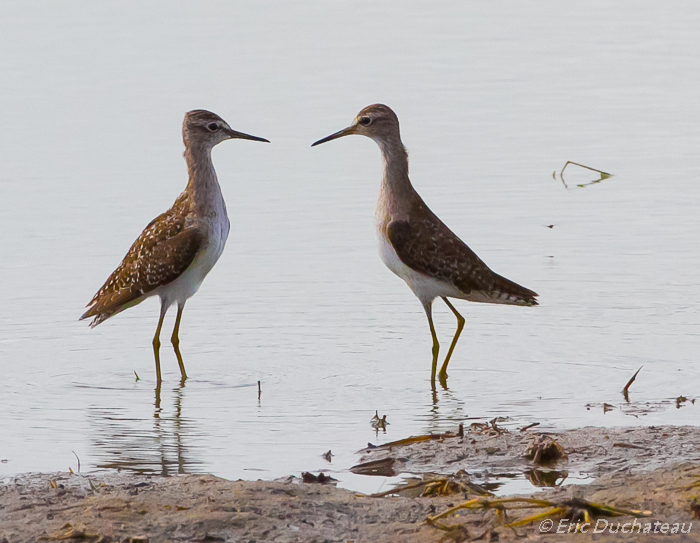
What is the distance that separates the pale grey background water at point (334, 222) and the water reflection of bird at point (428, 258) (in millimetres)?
431

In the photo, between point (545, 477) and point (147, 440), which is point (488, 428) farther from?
point (147, 440)

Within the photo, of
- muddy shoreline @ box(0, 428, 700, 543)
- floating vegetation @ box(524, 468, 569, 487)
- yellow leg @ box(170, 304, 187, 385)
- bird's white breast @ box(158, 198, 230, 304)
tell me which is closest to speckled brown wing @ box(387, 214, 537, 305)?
bird's white breast @ box(158, 198, 230, 304)

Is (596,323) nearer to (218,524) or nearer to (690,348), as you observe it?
(690,348)

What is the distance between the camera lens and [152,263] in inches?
391

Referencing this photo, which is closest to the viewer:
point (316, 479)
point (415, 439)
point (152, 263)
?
point (316, 479)

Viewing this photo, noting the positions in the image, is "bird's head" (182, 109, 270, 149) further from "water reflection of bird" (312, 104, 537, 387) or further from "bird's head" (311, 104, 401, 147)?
"water reflection of bird" (312, 104, 537, 387)

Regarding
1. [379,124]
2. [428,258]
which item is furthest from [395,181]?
[428,258]

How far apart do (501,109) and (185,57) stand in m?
5.54

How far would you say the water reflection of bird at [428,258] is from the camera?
992cm

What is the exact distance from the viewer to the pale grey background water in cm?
872

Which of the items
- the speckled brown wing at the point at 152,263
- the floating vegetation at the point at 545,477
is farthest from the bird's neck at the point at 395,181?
the floating vegetation at the point at 545,477

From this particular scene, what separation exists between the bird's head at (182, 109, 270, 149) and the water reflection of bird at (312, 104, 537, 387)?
117 centimetres

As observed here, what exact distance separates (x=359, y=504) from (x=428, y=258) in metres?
3.82

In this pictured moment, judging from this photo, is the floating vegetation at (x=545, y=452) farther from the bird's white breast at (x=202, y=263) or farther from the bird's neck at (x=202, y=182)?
the bird's neck at (x=202, y=182)
